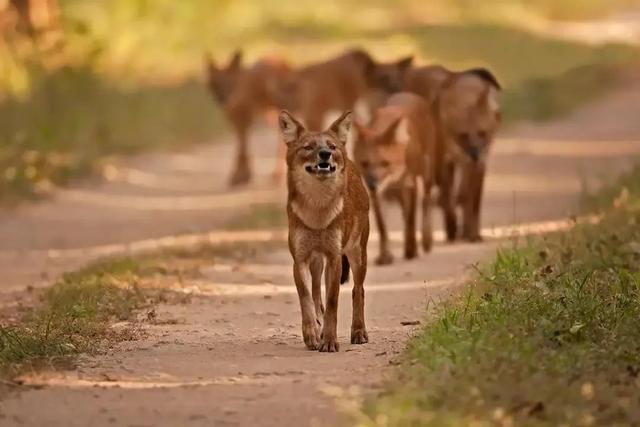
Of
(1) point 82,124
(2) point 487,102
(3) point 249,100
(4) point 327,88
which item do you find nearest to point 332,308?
(2) point 487,102

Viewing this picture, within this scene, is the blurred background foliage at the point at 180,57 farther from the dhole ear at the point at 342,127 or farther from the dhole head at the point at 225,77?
the dhole ear at the point at 342,127

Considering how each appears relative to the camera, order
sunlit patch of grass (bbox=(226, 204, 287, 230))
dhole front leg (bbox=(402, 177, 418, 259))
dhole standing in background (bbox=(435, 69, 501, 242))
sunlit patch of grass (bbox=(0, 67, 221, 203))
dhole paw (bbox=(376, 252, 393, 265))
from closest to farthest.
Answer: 1. dhole paw (bbox=(376, 252, 393, 265))
2. dhole front leg (bbox=(402, 177, 418, 259))
3. dhole standing in background (bbox=(435, 69, 501, 242))
4. sunlit patch of grass (bbox=(226, 204, 287, 230))
5. sunlit patch of grass (bbox=(0, 67, 221, 203))

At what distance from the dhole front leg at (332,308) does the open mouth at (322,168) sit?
0.42 m

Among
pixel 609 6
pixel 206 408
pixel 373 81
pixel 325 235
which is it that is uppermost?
pixel 609 6

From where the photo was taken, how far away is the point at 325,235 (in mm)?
8578

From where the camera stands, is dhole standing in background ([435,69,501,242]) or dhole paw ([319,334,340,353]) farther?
dhole standing in background ([435,69,501,242])

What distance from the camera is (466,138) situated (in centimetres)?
1360

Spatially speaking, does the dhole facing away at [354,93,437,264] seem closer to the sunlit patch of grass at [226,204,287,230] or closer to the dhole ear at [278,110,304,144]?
the sunlit patch of grass at [226,204,287,230]

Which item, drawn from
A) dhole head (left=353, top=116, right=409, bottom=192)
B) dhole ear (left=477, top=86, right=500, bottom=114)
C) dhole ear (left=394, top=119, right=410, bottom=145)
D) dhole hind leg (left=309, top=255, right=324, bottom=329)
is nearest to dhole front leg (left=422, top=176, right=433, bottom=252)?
dhole head (left=353, top=116, right=409, bottom=192)

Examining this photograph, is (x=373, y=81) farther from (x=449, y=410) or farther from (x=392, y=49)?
(x=392, y=49)

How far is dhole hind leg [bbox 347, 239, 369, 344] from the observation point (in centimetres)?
860

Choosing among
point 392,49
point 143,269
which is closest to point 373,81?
point 143,269

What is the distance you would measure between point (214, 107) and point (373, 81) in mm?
8220

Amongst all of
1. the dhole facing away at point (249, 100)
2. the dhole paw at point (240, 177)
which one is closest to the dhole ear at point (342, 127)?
the dhole facing away at point (249, 100)
